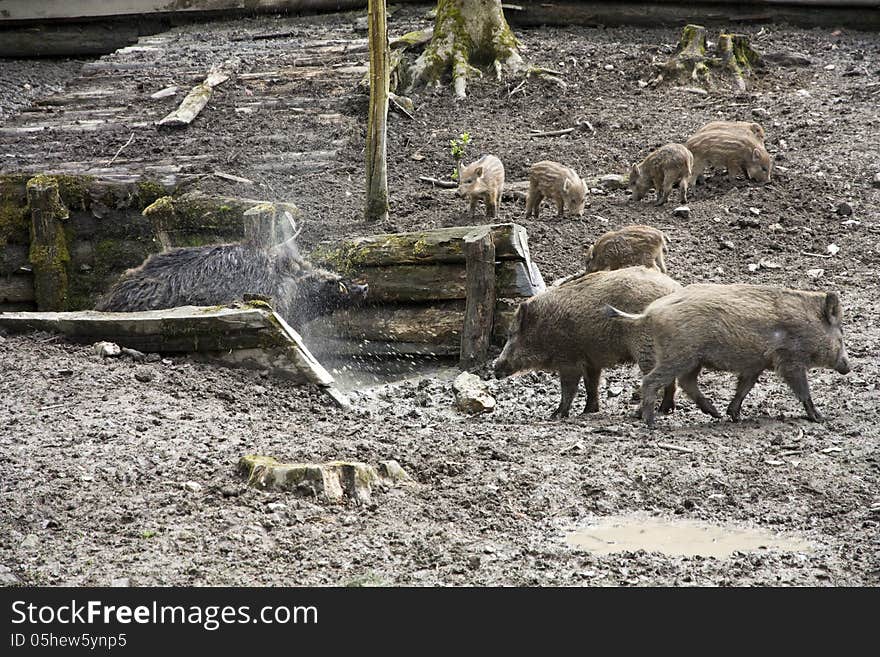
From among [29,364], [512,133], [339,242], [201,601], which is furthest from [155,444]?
[512,133]

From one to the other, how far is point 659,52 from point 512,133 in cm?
308

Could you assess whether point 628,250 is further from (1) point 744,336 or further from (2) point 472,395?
(1) point 744,336

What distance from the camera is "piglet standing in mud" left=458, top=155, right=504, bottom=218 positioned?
32.1ft

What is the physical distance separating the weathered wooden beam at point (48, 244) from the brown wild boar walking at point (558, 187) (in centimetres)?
387

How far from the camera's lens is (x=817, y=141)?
36.8ft

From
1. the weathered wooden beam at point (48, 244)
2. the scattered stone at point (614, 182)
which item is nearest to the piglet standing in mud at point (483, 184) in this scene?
the scattered stone at point (614, 182)

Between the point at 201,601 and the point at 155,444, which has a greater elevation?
the point at 201,601

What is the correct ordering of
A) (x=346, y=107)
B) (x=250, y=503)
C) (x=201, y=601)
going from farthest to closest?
(x=346, y=107), (x=250, y=503), (x=201, y=601)

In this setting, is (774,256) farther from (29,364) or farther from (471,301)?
(29,364)

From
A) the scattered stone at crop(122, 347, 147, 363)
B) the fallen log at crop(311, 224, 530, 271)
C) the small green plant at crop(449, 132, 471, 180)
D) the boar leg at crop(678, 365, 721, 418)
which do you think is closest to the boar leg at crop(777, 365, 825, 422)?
the boar leg at crop(678, 365, 721, 418)

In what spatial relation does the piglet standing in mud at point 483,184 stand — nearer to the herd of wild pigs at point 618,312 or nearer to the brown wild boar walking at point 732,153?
the herd of wild pigs at point 618,312

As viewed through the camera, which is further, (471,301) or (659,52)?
(659,52)

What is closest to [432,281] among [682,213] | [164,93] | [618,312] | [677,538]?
[618,312]

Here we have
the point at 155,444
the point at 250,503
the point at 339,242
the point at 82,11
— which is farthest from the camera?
the point at 82,11
